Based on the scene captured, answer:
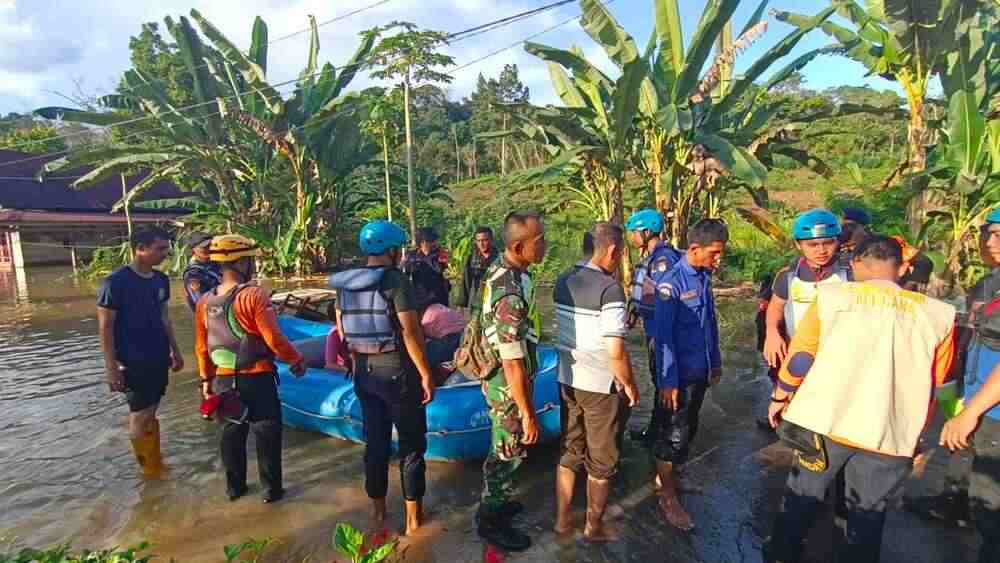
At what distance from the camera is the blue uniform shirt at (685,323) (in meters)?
3.18

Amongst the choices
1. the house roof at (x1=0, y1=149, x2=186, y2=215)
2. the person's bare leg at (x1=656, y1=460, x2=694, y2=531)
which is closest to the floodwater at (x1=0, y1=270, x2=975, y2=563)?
the person's bare leg at (x1=656, y1=460, x2=694, y2=531)

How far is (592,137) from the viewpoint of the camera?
827cm

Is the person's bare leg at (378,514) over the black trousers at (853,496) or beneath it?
beneath

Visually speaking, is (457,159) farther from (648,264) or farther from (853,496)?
(853,496)

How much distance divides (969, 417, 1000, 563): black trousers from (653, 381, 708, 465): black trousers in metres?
1.21

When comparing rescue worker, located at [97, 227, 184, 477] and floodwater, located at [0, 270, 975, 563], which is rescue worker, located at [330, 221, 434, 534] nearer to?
floodwater, located at [0, 270, 975, 563]

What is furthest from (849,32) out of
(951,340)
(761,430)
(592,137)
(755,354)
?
(951,340)

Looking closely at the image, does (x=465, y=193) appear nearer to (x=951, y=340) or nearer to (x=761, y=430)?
(x=761, y=430)

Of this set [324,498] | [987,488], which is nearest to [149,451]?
[324,498]

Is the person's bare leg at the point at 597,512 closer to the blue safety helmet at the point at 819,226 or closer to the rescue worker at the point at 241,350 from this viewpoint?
the blue safety helmet at the point at 819,226

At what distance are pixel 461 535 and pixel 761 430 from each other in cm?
251

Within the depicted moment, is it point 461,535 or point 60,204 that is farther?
point 60,204

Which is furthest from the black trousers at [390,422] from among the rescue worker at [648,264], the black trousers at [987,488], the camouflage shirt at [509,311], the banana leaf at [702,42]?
the banana leaf at [702,42]

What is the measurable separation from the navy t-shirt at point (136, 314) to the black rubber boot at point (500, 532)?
7.93 ft
